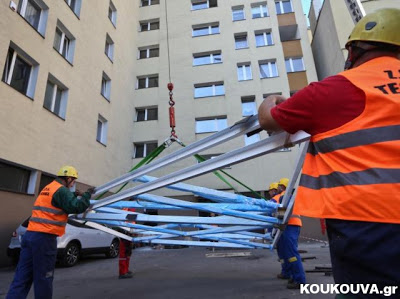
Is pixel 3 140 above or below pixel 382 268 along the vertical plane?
above

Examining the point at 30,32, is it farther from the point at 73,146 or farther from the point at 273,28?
the point at 273,28

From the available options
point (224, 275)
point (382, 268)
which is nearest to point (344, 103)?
point (382, 268)

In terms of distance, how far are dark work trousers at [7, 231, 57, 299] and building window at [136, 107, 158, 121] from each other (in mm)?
15653

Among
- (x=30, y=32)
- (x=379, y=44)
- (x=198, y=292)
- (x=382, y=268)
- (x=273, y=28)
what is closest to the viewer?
(x=382, y=268)

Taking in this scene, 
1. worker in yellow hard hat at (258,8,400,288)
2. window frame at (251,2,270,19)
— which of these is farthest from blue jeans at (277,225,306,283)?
window frame at (251,2,270,19)

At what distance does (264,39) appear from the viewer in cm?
1931

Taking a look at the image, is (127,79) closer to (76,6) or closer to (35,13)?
(76,6)

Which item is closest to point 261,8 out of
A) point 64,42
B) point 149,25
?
point 149,25

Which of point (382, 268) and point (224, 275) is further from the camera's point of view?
point (224, 275)

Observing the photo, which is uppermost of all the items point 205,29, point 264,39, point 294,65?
point 205,29

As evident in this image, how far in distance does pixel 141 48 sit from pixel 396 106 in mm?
21786

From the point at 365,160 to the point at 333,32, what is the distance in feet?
62.3

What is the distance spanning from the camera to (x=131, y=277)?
21.2ft

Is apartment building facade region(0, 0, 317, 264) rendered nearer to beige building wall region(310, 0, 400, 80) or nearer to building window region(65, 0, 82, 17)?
building window region(65, 0, 82, 17)
